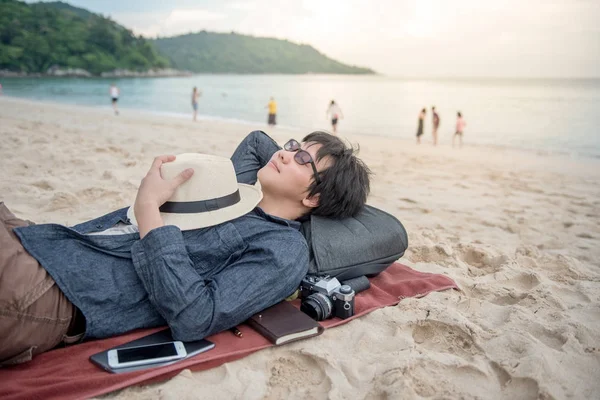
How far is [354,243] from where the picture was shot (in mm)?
2865

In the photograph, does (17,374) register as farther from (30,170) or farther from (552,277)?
(30,170)

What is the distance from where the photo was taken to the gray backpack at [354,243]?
2.75 m

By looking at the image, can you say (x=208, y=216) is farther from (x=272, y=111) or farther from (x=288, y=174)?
(x=272, y=111)

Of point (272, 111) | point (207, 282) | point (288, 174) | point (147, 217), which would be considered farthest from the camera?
point (272, 111)

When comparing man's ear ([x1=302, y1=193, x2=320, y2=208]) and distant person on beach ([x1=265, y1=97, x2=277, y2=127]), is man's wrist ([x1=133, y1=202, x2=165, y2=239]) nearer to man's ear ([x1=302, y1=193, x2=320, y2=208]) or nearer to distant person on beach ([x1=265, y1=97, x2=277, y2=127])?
man's ear ([x1=302, y1=193, x2=320, y2=208])

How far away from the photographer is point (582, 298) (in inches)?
120

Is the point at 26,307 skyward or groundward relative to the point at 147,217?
groundward

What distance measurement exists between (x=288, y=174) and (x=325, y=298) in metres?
0.78

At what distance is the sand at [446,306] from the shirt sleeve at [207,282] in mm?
267

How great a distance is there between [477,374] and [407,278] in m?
1.14

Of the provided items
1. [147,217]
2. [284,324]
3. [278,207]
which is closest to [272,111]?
[278,207]

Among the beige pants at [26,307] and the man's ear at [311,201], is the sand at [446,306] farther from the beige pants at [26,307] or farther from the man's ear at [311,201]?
the man's ear at [311,201]

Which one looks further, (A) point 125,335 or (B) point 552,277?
(B) point 552,277

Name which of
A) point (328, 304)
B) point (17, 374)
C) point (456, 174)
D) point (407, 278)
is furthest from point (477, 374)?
point (456, 174)
